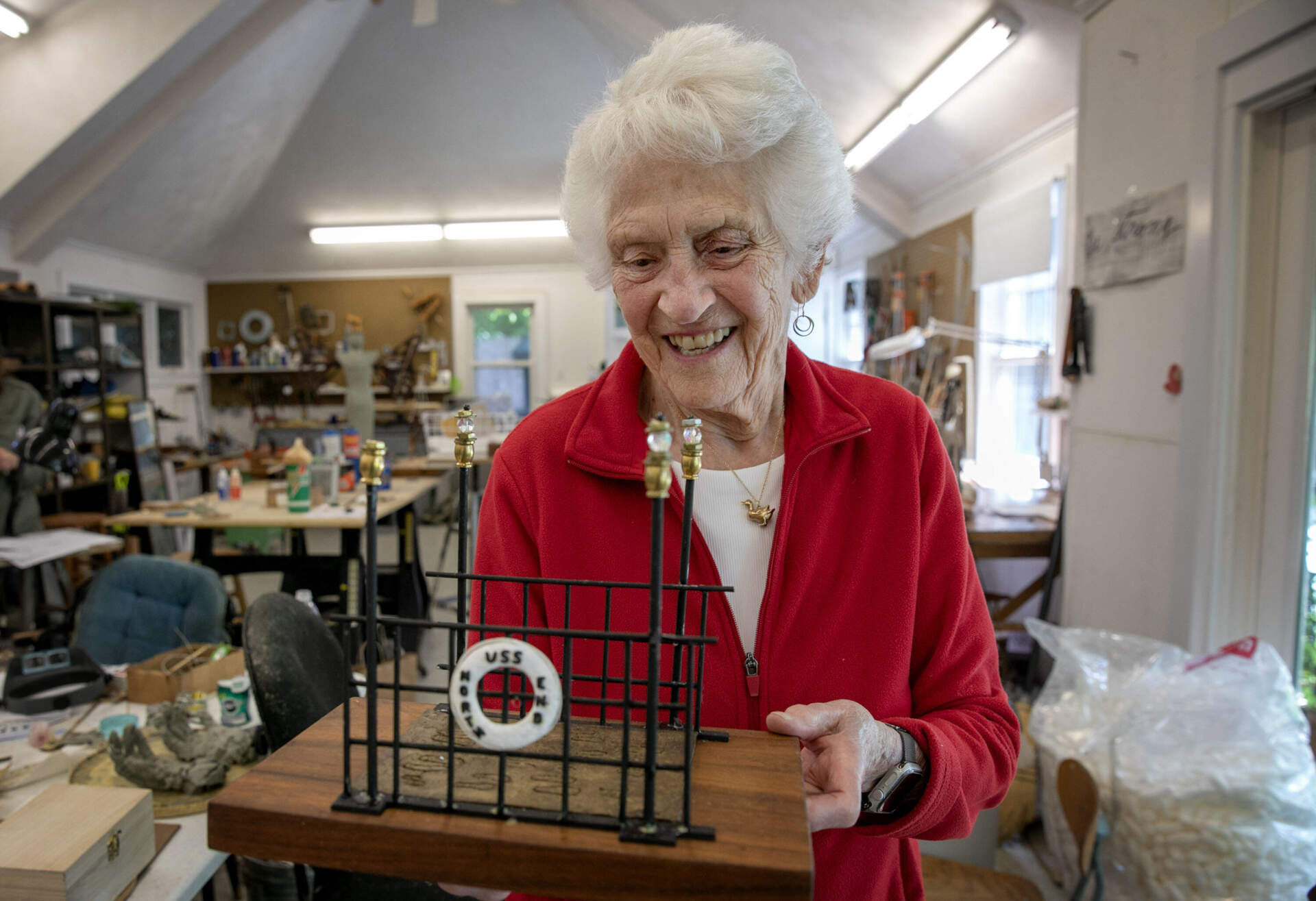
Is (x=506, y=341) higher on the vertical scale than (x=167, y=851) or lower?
higher

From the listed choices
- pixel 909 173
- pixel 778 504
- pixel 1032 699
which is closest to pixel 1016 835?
pixel 1032 699

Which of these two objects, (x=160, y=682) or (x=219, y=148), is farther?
(x=219, y=148)

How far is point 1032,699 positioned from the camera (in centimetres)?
360

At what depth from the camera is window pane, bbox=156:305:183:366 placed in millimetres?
9062

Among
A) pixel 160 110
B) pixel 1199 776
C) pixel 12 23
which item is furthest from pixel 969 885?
pixel 160 110

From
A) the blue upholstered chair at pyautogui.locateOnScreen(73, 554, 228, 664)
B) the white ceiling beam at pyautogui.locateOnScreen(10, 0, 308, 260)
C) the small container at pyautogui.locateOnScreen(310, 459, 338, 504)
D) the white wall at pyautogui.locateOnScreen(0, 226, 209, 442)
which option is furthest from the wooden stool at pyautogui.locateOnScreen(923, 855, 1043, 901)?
the white wall at pyautogui.locateOnScreen(0, 226, 209, 442)

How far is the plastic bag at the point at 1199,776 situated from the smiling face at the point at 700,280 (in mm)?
1636

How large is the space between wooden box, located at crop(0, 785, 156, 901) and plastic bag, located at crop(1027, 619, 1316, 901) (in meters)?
2.15

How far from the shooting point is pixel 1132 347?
278cm

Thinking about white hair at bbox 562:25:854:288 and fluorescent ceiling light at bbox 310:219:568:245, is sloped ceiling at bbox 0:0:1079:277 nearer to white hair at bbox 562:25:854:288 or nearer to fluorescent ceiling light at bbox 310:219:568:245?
fluorescent ceiling light at bbox 310:219:568:245

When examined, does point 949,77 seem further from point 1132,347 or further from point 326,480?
point 326,480

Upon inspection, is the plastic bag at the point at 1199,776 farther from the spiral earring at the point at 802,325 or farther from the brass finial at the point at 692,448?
the brass finial at the point at 692,448

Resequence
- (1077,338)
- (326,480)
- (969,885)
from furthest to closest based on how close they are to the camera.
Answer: (326,480)
(1077,338)
(969,885)

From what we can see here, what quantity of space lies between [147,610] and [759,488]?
2500 millimetres
